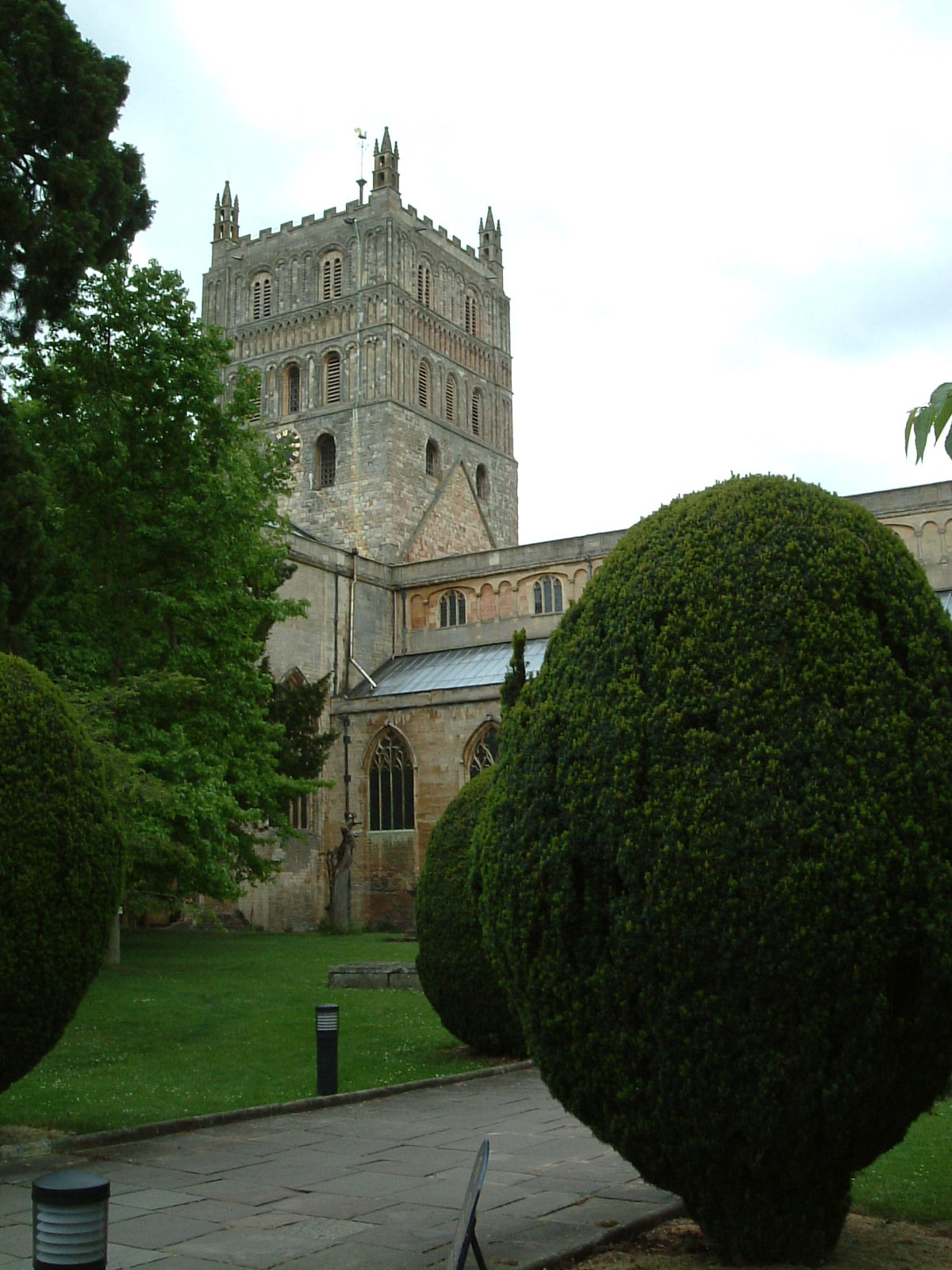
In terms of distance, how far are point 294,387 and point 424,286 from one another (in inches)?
279

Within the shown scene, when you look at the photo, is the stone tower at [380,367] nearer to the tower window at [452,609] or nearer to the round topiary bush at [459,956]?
the tower window at [452,609]

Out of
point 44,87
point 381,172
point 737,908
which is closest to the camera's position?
point 737,908

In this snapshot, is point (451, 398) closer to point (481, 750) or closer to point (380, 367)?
point (380, 367)

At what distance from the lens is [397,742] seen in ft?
111

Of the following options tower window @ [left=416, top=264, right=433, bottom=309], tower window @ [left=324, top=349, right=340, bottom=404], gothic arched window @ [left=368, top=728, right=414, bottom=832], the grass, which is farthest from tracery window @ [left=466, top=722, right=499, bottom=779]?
tower window @ [left=416, top=264, right=433, bottom=309]

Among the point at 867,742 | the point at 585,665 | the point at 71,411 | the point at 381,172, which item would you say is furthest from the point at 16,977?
the point at 381,172

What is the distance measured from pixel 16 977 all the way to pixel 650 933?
13.0ft

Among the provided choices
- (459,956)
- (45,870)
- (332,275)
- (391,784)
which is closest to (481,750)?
(391,784)

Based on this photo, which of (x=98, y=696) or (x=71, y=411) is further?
(x=71, y=411)

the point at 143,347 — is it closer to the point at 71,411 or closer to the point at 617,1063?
the point at 71,411

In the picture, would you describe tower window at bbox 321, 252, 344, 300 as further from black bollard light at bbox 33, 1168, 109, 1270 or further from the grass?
black bollard light at bbox 33, 1168, 109, 1270

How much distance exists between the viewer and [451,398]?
49688 mm

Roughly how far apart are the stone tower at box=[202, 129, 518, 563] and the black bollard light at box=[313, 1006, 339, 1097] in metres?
34.1

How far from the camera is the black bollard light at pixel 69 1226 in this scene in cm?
409
